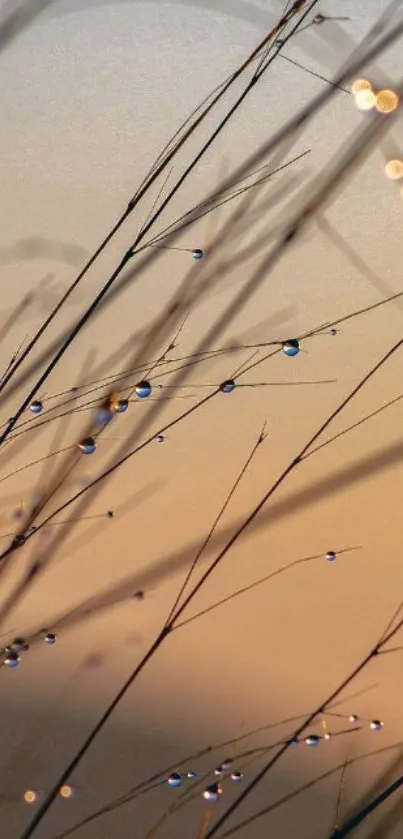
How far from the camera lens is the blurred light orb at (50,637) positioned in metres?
0.83

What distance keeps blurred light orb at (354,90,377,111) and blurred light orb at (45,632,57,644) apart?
0.75 metres

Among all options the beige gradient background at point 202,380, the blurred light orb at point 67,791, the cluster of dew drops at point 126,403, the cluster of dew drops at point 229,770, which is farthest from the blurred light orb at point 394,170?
the blurred light orb at point 67,791

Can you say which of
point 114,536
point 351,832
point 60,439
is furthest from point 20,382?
point 351,832

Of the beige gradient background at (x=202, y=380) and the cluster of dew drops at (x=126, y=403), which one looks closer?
the cluster of dew drops at (x=126, y=403)

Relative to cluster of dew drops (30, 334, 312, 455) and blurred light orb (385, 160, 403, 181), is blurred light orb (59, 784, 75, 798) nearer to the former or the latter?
cluster of dew drops (30, 334, 312, 455)

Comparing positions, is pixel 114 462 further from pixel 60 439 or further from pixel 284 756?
pixel 284 756

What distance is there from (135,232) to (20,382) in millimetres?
235

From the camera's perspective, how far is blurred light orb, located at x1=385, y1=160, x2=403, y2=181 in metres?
0.85

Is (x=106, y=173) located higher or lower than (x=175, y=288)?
higher

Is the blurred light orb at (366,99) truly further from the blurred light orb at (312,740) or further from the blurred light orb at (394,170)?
the blurred light orb at (312,740)

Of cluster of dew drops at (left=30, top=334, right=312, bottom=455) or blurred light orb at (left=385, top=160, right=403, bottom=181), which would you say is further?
blurred light orb at (left=385, top=160, right=403, bottom=181)

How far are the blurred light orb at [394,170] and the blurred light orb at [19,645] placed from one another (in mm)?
729

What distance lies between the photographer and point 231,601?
859 mm

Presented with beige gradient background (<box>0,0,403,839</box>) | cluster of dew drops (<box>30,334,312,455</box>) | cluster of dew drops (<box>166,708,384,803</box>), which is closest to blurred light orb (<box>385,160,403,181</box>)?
beige gradient background (<box>0,0,403,839</box>)
